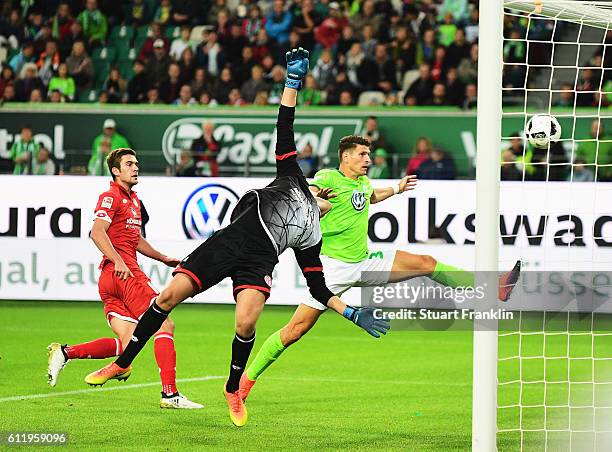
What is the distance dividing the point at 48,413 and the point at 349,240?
2.96m

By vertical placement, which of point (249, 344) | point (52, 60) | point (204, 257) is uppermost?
point (52, 60)

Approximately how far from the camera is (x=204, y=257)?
7117 mm

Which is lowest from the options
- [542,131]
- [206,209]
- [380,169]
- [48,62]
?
[206,209]

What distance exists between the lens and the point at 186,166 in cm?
1625

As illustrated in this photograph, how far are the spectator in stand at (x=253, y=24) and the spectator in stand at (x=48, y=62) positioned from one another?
3.28 metres

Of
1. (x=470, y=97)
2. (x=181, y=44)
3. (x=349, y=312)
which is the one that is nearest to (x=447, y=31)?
(x=470, y=97)

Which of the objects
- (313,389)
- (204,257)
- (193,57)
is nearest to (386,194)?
(313,389)

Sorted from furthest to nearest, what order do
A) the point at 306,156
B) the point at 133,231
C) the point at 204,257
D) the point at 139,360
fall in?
the point at 306,156
the point at 139,360
the point at 133,231
the point at 204,257

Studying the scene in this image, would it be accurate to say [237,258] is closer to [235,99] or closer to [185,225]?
[185,225]

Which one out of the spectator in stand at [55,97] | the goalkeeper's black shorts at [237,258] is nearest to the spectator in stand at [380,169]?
the spectator in stand at [55,97]

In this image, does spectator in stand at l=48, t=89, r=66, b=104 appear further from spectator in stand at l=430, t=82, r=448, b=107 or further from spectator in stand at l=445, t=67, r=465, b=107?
spectator in stand at l=445, t=67, r=465, b=107

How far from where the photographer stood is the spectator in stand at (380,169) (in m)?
15.8

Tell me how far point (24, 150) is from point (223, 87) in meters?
3.38

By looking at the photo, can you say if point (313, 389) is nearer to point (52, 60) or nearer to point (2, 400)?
point (2, 400)
